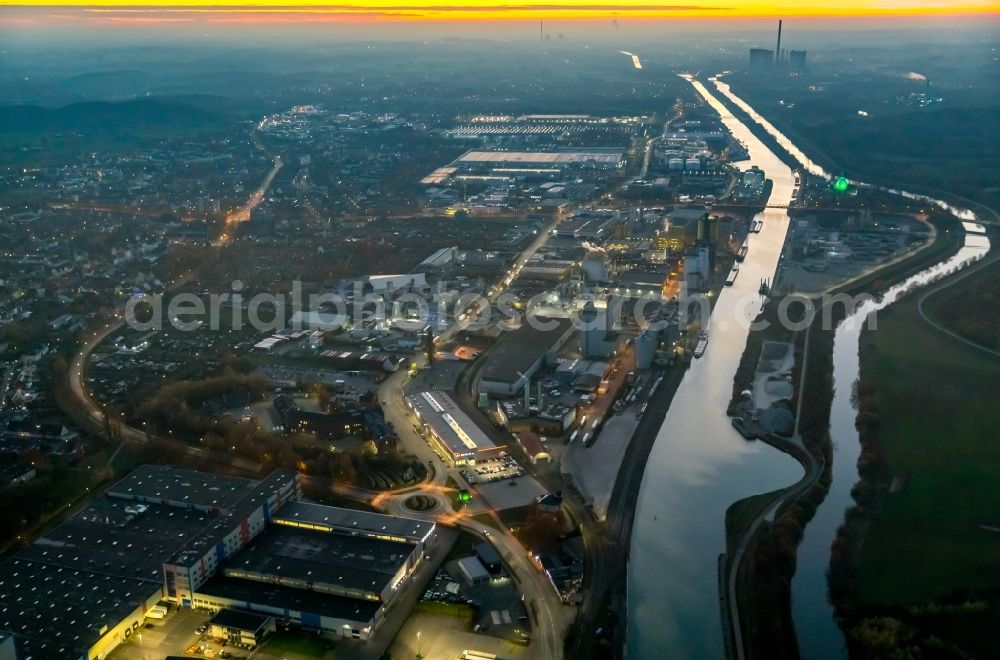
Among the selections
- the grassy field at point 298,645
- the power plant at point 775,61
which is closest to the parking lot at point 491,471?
the grassy field at point 298,645

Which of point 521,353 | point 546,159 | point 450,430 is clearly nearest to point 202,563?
point 450,430

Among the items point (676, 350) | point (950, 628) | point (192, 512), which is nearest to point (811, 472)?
point (950, 628)

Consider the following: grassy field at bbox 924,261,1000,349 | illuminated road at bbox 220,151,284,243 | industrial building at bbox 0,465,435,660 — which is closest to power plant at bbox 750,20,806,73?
illuminated road at bbox 220,151,284,243

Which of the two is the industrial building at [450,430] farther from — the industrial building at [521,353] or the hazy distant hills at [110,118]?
the hazy distant hills at [110,118]

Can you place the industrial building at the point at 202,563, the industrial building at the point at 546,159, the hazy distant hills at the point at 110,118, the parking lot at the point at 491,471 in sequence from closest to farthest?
the industrial building at the point at 202,563
the parking lot at the point at 491,471
the industrial building at the point at 546,159
the hazy distant hills at the point at 110,118

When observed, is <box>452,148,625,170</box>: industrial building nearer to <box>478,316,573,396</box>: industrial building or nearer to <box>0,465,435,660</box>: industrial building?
<box>478,316,573,396</box>: industrial building

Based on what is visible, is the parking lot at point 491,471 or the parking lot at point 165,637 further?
the parking lot at point 491,471

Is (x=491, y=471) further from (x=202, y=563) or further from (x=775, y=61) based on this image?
(x=775, y=61)
